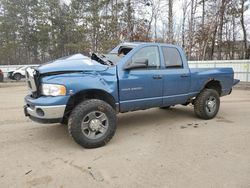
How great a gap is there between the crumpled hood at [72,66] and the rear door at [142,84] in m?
0.53

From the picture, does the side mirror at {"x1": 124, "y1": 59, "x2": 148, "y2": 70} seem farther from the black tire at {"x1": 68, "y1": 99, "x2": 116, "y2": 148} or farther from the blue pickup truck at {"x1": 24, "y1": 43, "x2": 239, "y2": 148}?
the black tire at {"x1": 68, "y1": 99, "x2": 116, "y2": 148}

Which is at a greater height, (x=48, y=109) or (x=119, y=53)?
(x=119, y=53)

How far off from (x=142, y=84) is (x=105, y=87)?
0.87m

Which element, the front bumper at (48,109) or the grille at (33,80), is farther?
the grille at (33,80)

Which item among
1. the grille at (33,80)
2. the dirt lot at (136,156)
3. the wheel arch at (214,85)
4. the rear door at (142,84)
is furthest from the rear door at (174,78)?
the grille at (33,80)

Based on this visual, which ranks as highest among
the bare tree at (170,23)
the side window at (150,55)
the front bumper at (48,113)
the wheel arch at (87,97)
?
the bare tree at (170,23)

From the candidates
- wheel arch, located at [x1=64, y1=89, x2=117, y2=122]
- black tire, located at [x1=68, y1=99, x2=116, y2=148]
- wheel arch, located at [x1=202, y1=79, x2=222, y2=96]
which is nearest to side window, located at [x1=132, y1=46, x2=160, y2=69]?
wheel arch, located at [x1=64, y1=89, x2=117, y2=122]

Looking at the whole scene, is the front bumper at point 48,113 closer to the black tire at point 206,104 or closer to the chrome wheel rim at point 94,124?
the chrome wheel rim at point 94,124

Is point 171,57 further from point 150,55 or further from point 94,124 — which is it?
point 94,124

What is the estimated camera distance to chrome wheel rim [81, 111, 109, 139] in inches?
173

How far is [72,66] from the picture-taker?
4.46 meters

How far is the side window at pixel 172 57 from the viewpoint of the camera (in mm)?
5676

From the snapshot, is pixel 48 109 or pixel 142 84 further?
pixel 142 84

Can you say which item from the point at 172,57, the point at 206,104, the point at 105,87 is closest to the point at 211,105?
the point at 206,104
